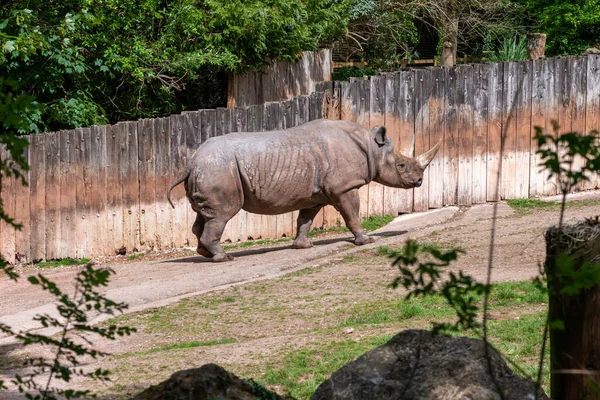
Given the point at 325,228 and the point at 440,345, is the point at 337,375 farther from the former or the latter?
the point at 325,228

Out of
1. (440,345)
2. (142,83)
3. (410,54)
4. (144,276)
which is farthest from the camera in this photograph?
(410,54)

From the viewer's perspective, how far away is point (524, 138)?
16203 millimetres

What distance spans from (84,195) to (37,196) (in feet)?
2.00

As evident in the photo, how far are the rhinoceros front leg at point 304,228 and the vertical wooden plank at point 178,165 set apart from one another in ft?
5.59

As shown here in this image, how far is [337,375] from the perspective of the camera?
5.52m

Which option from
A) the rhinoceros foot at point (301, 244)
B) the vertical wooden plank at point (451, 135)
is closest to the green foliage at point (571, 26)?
the vertical wooden plank at point (451, 135)

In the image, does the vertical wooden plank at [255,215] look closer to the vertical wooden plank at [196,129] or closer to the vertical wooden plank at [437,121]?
the vertical wooden plank at [196,129]

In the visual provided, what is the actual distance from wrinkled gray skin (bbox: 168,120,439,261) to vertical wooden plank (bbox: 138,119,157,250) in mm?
1218

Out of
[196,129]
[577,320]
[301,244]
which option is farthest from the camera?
[196,129]

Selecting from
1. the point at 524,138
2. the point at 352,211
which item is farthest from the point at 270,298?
the point at 524,138

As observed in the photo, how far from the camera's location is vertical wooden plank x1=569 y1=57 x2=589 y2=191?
53.8ft

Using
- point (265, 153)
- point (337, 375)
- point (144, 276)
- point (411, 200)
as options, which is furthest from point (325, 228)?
point (337, 375)

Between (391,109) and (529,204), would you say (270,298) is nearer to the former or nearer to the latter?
(391,109)

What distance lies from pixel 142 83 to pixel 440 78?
4.90 meters
